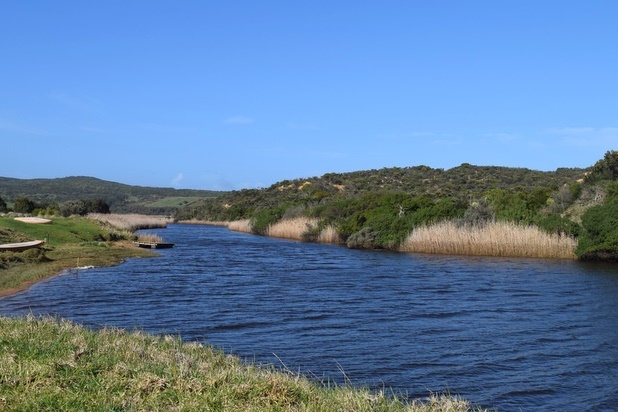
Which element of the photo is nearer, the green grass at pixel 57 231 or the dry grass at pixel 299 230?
the green grass at pixel 57 231

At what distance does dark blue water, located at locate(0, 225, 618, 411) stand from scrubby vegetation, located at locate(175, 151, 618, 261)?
308 cm

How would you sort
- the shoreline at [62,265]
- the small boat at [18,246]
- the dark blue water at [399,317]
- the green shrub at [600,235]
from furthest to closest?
the green shrub at [600,235], the small boat at [18,246], the shoreline at [62,265], the dark blue water at [399,317]

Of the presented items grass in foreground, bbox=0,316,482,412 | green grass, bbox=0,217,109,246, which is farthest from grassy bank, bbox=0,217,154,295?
grass in foreground, bbox=0,316,482,412

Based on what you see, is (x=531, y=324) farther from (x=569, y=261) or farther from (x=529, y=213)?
(x=529, y=213)

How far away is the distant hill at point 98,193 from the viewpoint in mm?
144125

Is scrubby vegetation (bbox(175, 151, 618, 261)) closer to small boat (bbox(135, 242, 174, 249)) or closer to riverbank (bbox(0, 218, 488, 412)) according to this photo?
small boat (bbox(135, 242, 174, 249))

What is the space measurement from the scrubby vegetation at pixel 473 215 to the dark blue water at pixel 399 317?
308cm

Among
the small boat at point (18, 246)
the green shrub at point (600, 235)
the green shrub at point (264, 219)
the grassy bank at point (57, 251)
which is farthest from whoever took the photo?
the green shrub at point (264, 219)

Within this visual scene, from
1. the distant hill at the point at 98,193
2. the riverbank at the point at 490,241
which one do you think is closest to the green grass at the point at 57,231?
the riverbank at the point at 490,241

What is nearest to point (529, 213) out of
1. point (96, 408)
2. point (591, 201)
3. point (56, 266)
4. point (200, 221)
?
point (591, 201)

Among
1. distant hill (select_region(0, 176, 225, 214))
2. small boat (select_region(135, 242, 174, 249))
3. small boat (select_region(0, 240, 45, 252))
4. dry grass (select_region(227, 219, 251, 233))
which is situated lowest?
→ small boat (select_region(135, 242, 174, 249))

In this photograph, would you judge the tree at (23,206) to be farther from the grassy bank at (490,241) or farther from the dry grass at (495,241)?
the dry grass at (495,241)

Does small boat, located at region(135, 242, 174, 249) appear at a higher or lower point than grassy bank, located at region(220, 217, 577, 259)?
lower

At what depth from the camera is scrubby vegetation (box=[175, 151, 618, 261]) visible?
38469 mm
